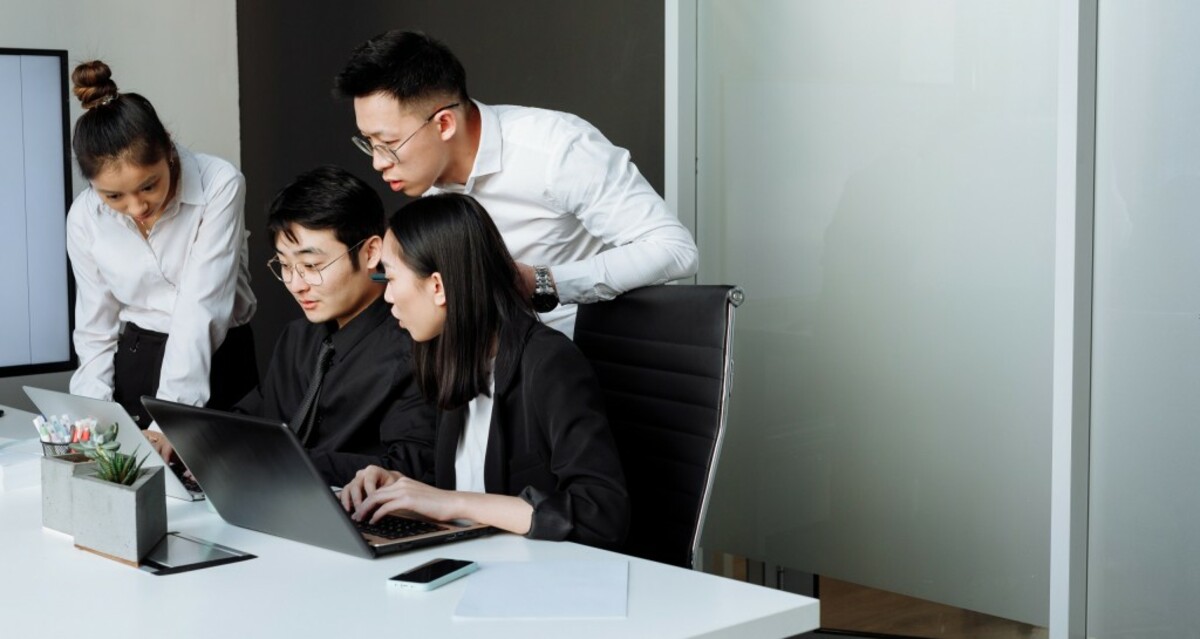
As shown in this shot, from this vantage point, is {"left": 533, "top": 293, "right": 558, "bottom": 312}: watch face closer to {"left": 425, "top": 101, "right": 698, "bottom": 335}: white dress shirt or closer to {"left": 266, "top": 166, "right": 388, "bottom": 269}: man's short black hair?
{"left": 425, "top": 101, "right": 698, "bottom": 335}: white dress shirt

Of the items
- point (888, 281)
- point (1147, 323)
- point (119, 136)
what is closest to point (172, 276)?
point (119, 136)

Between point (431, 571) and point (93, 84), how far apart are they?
1.85 m

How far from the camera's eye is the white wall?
419cm

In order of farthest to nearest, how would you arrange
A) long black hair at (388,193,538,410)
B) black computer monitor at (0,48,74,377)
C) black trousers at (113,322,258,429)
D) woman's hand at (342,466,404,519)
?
black computer monitor at (0,48,74,377) < black trousers at (113,322,258,429) < long black hair at (388,193,538,410) < woman's hand at (342,466,404,519)

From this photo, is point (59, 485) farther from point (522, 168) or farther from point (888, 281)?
point (888, 281)

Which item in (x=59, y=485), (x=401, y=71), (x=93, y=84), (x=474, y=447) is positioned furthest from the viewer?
(x=93, y=84)

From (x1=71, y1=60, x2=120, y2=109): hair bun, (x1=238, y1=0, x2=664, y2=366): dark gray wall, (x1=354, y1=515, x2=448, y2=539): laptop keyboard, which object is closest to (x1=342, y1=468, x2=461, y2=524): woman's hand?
(x1=354, y1=515, x2=448, y2=539): laptop keyboard

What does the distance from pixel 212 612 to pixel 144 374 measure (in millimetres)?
1694

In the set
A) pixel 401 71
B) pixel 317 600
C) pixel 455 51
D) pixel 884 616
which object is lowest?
pixel 884 616

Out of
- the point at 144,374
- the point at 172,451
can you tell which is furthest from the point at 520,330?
the point at 144,374

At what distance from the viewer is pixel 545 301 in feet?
7.72

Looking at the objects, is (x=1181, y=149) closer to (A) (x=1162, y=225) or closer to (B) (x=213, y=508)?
(A) (x=1162, y=225)

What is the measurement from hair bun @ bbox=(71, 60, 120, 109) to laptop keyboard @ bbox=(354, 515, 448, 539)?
1510 millimetres

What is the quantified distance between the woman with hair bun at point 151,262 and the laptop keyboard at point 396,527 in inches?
44.6
